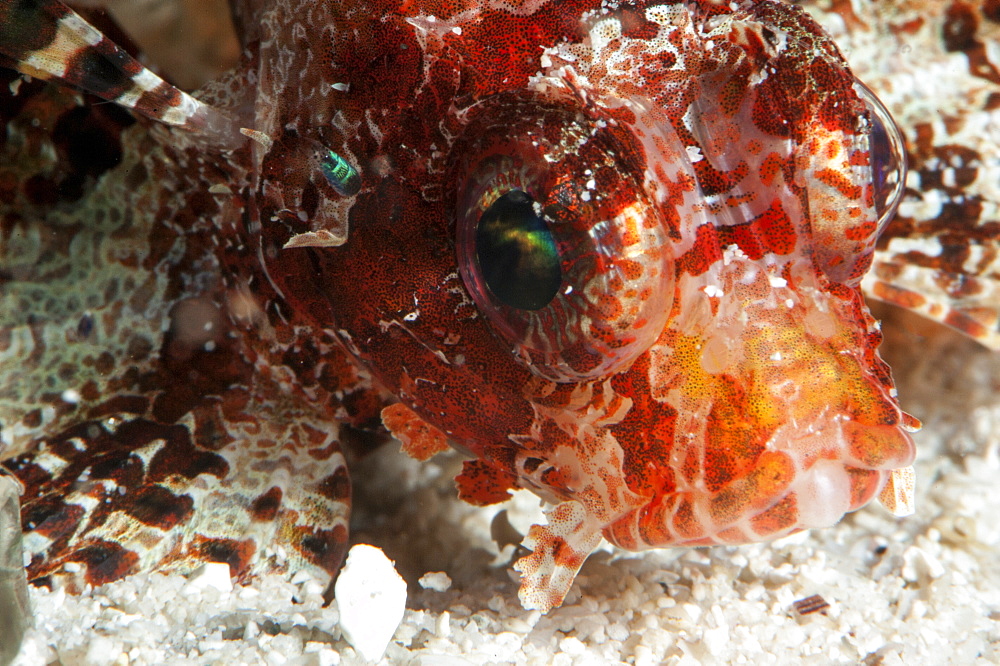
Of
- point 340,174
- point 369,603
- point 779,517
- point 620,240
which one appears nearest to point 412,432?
point 369,603

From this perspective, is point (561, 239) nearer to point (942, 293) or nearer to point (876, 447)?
point (876, 447)

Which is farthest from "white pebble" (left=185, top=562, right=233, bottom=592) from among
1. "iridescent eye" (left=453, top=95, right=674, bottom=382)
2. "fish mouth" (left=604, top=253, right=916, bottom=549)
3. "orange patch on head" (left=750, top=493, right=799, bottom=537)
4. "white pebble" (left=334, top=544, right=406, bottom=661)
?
"orange patch on head" (left=750, top=493, right=799, bottom=537)

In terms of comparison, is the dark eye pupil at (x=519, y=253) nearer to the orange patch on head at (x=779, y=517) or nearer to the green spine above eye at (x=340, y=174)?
the green spine above eye at (x=340, y=174)

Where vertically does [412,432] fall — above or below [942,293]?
above

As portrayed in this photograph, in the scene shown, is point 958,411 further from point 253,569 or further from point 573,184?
point 253,569

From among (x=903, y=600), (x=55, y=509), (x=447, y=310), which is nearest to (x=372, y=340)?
(x=447, y=310)
